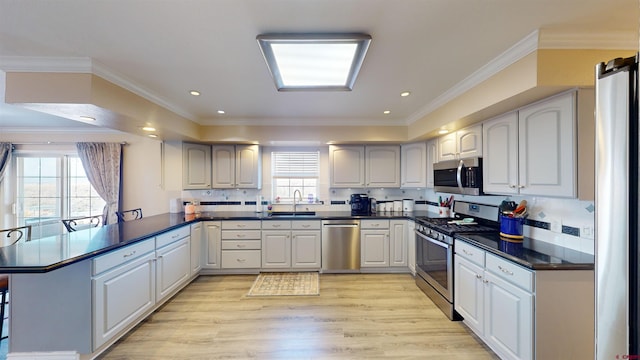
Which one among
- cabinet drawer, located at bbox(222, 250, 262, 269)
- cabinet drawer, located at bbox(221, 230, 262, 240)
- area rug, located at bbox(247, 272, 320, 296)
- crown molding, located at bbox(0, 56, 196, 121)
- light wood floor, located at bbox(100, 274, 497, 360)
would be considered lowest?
light wood floor, located at bbox(100, 274, 497, 360)

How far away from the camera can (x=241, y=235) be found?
375cm

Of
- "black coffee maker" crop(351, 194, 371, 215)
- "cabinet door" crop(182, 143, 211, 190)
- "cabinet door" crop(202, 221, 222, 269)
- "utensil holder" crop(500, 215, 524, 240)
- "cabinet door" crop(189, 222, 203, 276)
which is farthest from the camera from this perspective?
"black coffee maker" crop(351, 194, 371, 215)

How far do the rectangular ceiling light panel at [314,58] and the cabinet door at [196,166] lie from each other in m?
2.34

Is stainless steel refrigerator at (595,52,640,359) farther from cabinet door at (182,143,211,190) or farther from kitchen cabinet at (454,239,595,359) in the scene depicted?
cabinet door at (182,143,211,190)

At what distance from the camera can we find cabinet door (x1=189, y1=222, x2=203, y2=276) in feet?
11.4

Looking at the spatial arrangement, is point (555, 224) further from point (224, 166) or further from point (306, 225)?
point (224, 166)

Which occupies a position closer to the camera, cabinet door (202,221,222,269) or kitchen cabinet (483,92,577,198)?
kitchen cabinet (483,92,577,198)

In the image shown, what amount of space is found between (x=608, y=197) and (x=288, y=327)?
8.40 ft

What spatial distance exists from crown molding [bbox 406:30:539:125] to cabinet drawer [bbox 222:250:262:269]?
3.39 metres

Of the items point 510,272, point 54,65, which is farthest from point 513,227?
point 54,65

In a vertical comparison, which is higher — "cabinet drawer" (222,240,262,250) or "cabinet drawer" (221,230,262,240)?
"cabinet drawer" (221,230,262,240)

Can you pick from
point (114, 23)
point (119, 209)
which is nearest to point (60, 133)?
point (119, 209)

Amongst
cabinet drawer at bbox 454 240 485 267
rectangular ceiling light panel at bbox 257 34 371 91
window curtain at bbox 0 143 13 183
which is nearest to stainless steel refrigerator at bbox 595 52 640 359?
rectangular ceiling light panel at bbox 257 34 371 91

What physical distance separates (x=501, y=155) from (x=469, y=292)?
136 cm
